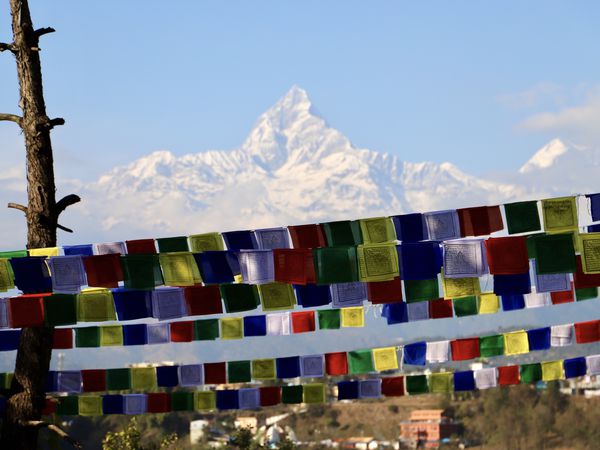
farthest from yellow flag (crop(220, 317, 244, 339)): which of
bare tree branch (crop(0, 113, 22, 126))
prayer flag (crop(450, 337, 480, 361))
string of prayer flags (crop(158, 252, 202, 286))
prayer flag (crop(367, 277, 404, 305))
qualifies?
bare tree branch (crop(0, 113, 22, 126))

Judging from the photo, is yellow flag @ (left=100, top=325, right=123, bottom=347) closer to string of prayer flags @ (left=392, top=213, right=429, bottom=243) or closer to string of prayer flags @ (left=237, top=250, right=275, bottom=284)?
string of prayer flags @ (left=237, top=250, right=275, bottom=284)

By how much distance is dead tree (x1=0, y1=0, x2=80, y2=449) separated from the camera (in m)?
10.8

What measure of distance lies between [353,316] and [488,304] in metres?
1.64

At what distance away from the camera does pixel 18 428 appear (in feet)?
35.2

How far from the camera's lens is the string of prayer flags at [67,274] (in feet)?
35.2

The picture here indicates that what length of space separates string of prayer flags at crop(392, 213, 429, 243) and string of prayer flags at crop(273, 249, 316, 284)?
1224 mm

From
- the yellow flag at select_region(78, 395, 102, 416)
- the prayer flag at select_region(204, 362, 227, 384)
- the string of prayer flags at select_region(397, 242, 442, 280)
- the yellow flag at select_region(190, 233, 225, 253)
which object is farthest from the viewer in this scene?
the yellow flag at select_region(78, 395, 102, 416)

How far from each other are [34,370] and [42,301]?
0.67 meters

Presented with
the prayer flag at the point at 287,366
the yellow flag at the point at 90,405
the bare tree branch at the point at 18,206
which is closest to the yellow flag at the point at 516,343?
the prayer flag at the point at 287,366

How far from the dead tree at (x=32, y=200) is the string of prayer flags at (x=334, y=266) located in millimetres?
2511

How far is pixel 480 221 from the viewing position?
11961mm

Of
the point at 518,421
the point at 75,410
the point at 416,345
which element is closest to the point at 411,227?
the point at 416,345

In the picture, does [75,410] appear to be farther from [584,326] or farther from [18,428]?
[584,326]

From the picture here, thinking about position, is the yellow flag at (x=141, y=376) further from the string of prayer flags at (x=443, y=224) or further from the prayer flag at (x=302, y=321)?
the string of prayer flags at (x=443, y=224)
